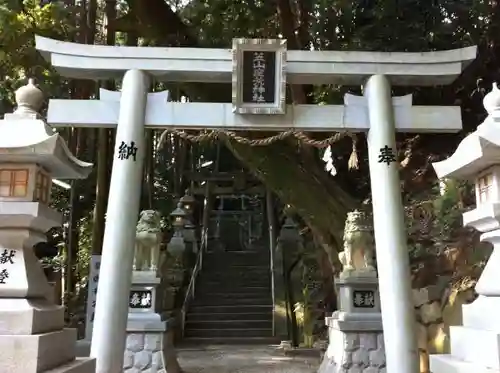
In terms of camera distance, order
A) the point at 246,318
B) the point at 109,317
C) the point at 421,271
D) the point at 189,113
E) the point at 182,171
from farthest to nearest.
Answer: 1. the point at 182,171
2. the point at 246,318
3. the point at 421,271
4. the point at 189,113
5. the point at 109,317

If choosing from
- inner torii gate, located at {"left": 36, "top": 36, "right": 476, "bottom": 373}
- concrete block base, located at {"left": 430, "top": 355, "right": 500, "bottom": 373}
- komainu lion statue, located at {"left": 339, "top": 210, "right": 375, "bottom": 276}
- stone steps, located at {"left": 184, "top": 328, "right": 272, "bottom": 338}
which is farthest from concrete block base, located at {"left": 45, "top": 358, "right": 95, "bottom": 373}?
stone steps, located at {"left": 184, "top": 328, "right": 272, "bottom": 338}

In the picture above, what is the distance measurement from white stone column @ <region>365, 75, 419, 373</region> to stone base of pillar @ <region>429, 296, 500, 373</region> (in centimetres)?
117

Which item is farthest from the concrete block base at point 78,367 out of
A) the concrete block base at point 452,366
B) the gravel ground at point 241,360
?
the gravel ground at point 241,360

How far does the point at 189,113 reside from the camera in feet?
17.5

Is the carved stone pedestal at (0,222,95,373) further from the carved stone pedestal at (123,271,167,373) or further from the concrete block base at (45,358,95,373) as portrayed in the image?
the carved stone pedestal at (123,271,167,373)

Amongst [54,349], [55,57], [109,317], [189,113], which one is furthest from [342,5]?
[54,349]

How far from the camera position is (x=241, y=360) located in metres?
8.59

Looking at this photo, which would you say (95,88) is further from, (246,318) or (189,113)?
(189,113)

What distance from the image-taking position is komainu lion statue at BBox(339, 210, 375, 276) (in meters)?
6.95

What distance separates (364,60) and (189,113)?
6.10 feet

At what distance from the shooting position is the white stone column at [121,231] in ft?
15.4

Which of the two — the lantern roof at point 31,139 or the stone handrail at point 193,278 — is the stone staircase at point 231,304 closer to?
the stone handrail at point 193,278

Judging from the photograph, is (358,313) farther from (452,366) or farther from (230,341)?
(230,341)

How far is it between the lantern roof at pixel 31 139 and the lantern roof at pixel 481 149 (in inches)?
104
